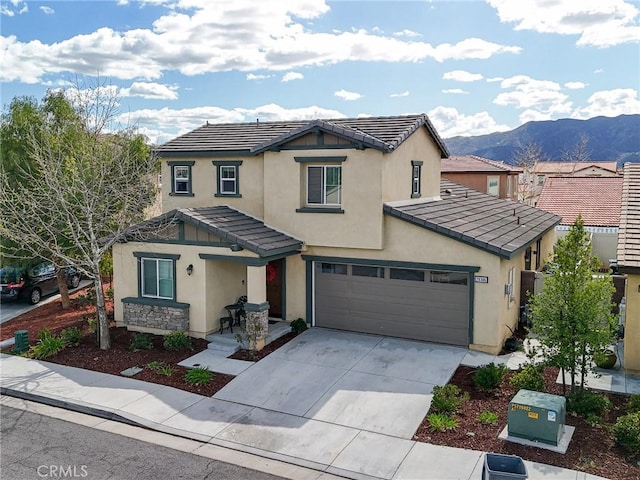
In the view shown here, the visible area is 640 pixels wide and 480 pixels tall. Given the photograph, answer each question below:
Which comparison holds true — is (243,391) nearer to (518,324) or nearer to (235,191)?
(235,191)

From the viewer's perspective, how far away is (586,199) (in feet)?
107

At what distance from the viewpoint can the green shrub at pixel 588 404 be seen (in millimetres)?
10852

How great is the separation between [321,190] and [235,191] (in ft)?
11.1

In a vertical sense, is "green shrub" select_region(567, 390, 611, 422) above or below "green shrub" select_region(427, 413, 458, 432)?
above

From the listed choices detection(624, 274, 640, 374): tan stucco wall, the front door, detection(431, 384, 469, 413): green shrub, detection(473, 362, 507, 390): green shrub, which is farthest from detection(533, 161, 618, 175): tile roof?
detection(431, 384, 469, 413): green shrub

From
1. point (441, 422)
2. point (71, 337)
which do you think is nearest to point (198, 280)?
point (71, 337)

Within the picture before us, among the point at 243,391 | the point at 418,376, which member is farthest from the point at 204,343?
the point at 418,376

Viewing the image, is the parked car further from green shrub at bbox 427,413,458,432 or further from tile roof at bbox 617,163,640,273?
tile roof at bbox 617,163,640,273

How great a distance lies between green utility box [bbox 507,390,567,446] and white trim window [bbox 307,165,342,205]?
26.4 feet

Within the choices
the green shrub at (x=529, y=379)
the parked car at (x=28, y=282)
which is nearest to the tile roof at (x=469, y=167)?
the parked car at (x=28, y=282)

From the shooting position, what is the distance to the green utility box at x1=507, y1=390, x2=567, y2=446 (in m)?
9.67

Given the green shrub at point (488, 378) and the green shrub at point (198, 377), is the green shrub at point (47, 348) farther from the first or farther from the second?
the green shrub at point (488, 378)

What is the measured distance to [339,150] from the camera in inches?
630

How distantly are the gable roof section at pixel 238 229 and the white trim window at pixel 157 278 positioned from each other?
0.99m
